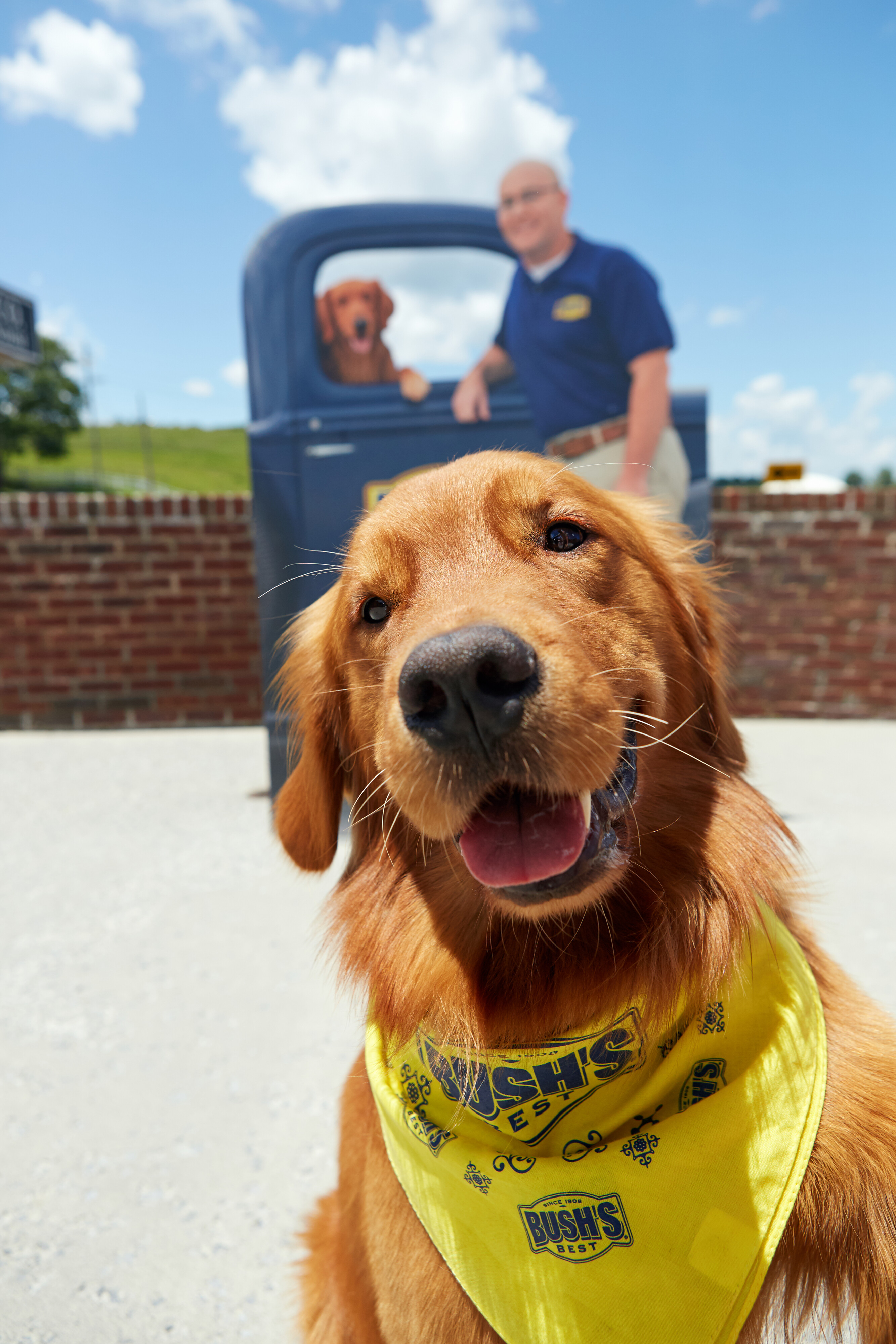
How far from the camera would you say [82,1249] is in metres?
1.86

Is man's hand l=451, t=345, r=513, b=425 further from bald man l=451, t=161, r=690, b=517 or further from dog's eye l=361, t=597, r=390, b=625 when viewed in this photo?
dog's eye l=361, t=597, r=390, b=625

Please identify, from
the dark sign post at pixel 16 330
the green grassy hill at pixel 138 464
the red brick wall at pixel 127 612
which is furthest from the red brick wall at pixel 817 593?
the green grassy hill at pixel 138 464

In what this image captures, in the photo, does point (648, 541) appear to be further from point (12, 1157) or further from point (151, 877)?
point (151, 877)

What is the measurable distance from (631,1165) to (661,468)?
3.55 meters

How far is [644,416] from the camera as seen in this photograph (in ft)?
13.2

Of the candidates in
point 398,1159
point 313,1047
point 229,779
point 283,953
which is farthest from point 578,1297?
point 229,779

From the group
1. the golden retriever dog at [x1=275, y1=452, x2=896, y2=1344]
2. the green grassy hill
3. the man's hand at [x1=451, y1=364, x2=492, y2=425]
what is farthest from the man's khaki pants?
the green grassy hill

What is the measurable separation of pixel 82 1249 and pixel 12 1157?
1.50 ft

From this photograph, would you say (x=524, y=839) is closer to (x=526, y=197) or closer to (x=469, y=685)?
(x=469, y=685)

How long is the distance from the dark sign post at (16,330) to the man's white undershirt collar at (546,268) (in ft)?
20.7

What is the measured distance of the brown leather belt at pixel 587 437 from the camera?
405cm

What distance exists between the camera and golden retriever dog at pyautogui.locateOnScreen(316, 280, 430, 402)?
395 cm

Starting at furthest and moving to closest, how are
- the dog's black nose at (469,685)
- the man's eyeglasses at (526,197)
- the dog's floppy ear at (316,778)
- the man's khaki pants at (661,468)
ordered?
1. the man's khaki pants at (661,468)
2. the man's eyeglasses at (526,197)
3. the dog's floppy ear at (316,778)
4. the dog's black nose at (469,685)

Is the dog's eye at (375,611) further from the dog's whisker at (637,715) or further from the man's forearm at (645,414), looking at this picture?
the man's forearm at (645,414)
